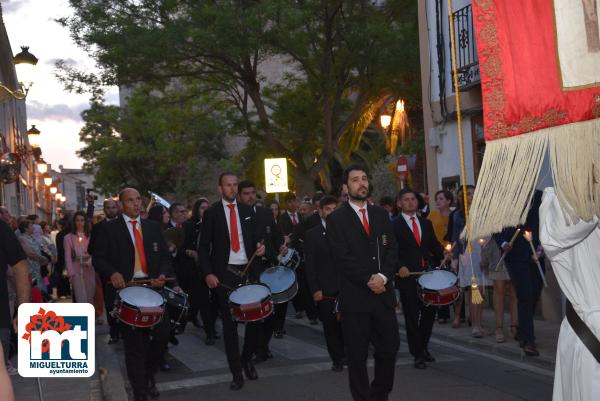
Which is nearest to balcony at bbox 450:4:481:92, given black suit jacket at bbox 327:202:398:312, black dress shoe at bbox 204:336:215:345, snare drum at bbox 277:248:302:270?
snare drum at bbox 277:248:302:270

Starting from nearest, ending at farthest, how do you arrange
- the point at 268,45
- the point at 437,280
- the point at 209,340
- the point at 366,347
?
the point at 366,347 → the point at 437,280 → the point at 209,340 → the point at 268,45

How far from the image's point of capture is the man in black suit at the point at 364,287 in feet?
25.2

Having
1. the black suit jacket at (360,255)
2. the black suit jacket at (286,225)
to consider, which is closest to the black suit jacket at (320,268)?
the black suit jacket at (360,255)

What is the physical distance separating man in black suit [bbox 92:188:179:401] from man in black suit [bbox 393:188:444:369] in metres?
2.57

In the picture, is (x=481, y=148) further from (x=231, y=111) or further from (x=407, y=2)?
(x=231, y=111)

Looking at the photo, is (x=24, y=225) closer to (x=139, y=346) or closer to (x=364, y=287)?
(x=139, y=346)

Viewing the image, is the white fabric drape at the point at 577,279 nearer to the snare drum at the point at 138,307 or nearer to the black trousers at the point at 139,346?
the snare drum at the point at 138,307

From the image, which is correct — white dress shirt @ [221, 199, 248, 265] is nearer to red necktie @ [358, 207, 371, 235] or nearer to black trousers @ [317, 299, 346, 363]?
black trousers @ [317, 299, 346, 363]

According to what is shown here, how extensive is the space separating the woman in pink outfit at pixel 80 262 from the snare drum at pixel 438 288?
286 inches

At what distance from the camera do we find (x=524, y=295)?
11.1 m

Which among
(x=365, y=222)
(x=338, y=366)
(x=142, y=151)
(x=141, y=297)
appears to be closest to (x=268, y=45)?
(x=338, y=366)

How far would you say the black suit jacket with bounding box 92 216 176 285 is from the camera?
941 centimetres

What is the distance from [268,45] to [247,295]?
18.4 m

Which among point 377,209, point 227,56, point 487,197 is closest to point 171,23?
point 227,56
